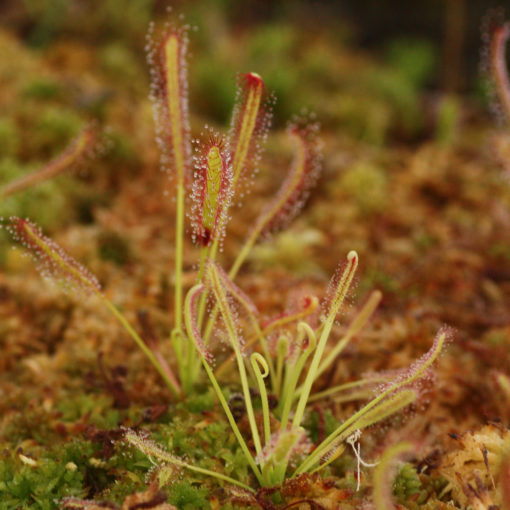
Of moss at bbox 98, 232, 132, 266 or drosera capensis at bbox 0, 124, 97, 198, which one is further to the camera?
moss at bbox 98, 232, 132, 266

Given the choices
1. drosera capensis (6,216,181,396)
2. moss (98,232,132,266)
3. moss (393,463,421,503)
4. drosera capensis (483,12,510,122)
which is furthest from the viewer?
moss (98,232,132,266)

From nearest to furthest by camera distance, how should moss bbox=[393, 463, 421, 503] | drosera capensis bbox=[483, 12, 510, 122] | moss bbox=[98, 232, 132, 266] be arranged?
moss bbox=[393, 463, 421, 503] < drosera capensis bbox=[483, 12, 510, 122] < moss bbox=[98, 232, 132, 266]

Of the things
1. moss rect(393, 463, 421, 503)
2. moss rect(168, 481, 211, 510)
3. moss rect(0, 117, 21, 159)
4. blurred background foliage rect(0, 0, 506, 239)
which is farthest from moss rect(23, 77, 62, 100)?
moss rect(393, 463, 421, 503)

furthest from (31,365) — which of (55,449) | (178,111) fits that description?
(178,111)

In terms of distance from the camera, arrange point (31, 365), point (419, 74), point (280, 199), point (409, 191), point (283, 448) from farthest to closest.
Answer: point (419, 74) < point (409, 191) < point (31, 365) < point (280, 199) < point (283, 448)

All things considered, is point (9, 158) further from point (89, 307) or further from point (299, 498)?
point (299, 498)

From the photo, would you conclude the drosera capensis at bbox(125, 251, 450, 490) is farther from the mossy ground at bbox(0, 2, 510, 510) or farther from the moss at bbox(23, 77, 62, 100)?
the moss at bbox(23, 77, 62, 100)

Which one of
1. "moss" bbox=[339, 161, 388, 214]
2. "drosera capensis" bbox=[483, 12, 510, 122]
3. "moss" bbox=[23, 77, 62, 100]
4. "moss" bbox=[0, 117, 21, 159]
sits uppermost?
"drosera capensis" bbox=[483, 12, 510, 122]
